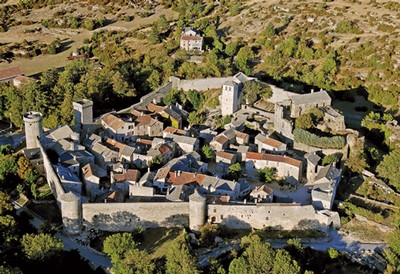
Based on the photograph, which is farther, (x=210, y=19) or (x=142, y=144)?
(x=210, y=19)

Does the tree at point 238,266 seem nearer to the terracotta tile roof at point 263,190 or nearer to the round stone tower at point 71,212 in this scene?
the terracotta tile roof at point 263,190

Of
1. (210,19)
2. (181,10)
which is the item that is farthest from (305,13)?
(181,10)

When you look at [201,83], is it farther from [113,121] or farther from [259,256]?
[259,256]

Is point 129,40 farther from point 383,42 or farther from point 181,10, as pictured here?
point 383,42

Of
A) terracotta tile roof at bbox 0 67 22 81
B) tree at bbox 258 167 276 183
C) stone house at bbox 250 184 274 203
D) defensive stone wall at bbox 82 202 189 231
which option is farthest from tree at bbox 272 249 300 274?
terracotta tile roof at bbox 0 67 22 81

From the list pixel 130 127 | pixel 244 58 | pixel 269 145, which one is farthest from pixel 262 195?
pixel 244 58
